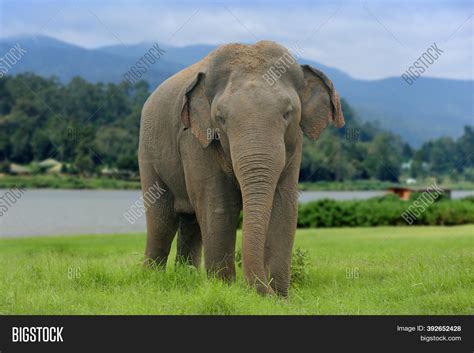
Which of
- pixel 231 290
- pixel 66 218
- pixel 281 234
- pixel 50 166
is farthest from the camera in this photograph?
pixel 50 166

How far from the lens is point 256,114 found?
374 inches

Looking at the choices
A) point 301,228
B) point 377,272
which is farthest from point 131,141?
point 377,272

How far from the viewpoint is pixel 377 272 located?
14609 millimetres

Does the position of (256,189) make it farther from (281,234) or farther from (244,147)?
(281,234)

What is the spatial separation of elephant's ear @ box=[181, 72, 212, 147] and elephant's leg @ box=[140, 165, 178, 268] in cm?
234

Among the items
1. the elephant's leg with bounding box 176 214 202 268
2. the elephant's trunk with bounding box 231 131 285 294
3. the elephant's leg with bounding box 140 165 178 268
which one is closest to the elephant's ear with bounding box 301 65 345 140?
the elephant's trunk with bounding box 231 131 285 294

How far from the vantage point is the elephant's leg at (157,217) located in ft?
→ 42.2

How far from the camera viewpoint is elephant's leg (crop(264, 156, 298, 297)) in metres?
10.5

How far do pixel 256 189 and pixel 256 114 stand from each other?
92 centimetres

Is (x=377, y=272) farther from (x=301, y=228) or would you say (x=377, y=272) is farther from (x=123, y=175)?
(x=123, y=175)

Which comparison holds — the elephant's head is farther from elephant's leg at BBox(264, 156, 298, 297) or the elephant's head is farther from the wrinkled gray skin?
elephant's leg at BBox(264, 156, 298, 297)

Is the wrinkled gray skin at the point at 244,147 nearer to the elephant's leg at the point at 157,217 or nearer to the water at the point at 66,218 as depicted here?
the elephant's leg at the point at 157,217

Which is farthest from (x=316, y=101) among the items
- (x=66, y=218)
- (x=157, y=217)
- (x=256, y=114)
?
(x=66, y=218)
